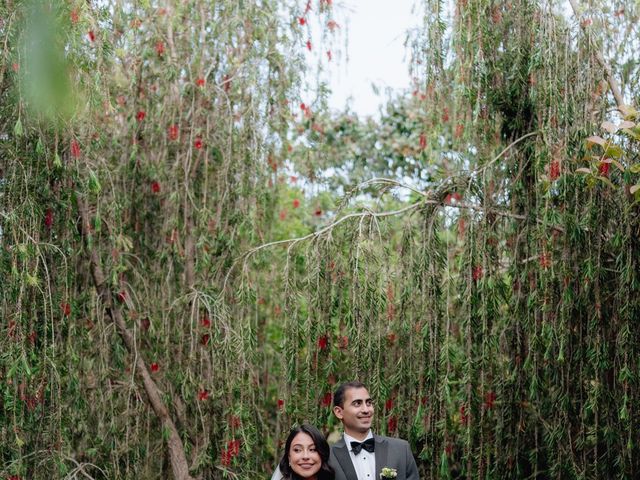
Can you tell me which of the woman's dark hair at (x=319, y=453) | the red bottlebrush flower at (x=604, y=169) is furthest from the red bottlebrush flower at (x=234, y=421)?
the red bottlebrush flower at (x=604, y=169)

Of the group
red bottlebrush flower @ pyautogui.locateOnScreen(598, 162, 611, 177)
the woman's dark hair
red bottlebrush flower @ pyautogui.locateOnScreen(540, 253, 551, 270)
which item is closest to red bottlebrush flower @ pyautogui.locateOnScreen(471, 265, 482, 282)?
red bottlebrush flower @ pyautogui.locateOnScreen(540, 253, 551, 270)

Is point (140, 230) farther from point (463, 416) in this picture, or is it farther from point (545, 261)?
point (545, 261)

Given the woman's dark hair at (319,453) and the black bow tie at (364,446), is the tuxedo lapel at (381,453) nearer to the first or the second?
the black bow tie at (364,446)

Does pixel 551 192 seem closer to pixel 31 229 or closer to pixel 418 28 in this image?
pixel 418 28

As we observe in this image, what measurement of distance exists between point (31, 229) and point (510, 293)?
2.25 metres

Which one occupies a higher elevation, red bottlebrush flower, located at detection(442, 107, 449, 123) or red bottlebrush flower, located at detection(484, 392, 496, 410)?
red bottlebrush flower, located at detection(442, 107, 449, 123)

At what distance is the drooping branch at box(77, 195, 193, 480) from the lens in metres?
5.00

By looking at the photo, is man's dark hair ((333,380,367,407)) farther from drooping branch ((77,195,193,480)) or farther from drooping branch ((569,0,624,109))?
drooping branch ((77,195,193,480))

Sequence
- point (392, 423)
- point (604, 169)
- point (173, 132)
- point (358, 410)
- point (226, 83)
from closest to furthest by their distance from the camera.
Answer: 1. point (358, 410)
2. point (604, 169)
3. point (392, 423)
4. point (173, 132)
5. point (226, 83)

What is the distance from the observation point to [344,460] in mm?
3357

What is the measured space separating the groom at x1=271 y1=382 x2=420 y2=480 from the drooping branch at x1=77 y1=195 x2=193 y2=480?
1863 mm

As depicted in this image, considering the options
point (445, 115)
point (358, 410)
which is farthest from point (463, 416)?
point (445, 115)

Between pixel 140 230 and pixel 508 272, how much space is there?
2260 millimetres

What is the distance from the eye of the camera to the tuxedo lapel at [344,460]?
3336 millimetres
